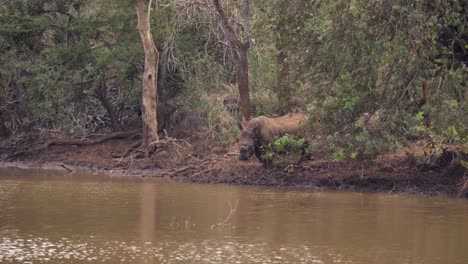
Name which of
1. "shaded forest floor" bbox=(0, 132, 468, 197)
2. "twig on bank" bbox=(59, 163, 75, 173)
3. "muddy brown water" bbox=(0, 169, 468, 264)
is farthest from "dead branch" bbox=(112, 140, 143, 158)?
"muddy brown water" bbox=(0, 169, 468, 264)

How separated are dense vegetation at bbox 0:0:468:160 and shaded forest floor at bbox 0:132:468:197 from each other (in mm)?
1003

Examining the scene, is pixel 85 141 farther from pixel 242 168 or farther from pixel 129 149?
pixel 242 168

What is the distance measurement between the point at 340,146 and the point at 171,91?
422 inches

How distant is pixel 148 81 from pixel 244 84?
3.21m

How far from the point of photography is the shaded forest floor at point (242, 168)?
19.2 meters

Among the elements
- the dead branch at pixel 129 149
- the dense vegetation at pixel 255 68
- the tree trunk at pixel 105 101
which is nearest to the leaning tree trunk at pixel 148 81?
the dead branch at pixel 129 149

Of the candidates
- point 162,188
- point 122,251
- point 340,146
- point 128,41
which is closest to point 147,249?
point 122,251

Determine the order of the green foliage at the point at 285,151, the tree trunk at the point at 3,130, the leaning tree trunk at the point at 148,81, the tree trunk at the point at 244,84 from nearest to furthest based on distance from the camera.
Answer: the green foliage at the point at 285,151
the tree trunk at the point at 244,84
the leaning tree trunk at the point at 148,81
the tree trunk at the point at 3,130

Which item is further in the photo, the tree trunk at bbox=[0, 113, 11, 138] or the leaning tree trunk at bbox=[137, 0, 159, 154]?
the tree trunk at bbox=[0, 113, 11, 138]

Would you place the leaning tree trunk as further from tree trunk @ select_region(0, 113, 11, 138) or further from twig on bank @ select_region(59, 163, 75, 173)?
tree trunk @ select_region(0, 113, 11, 138)

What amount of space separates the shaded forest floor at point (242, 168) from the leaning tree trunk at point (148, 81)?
0.57m

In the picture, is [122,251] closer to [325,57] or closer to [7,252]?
[7,252]

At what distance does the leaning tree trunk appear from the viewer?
24.3 metres

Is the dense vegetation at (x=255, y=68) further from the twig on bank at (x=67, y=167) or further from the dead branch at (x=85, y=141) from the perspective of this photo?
the twig on bank at (x=67, y=167)
